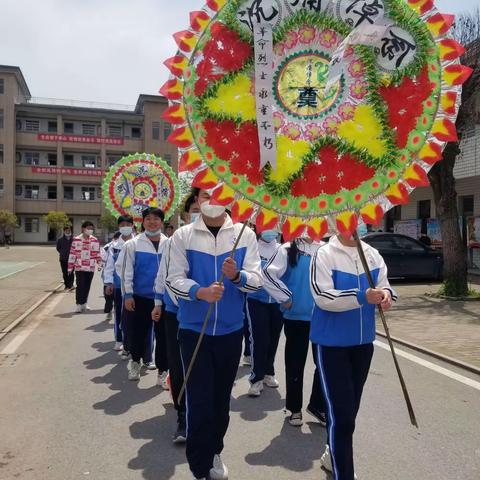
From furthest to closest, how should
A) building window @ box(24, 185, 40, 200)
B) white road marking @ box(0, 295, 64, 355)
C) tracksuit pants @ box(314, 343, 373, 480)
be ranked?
building window @ box(24, 185, 40, 200)
white road marking @ box(0, 295, 64, 355)
tracksuit pants @ box(314, 343, 373, 480)

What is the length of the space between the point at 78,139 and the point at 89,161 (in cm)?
306

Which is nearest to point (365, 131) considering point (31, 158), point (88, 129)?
point (88, 129)

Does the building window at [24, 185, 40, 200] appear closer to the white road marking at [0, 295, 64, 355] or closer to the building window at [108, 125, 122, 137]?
the building window at [108, 125, 122, 137]

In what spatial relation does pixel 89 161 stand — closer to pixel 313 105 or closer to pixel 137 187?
pixel 137 187

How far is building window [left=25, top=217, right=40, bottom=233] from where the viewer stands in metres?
57.7

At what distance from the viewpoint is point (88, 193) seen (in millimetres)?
59812

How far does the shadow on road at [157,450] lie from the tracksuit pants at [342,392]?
1.18 m

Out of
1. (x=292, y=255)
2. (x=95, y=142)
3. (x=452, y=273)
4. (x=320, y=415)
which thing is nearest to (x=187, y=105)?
(x=292, y=255)

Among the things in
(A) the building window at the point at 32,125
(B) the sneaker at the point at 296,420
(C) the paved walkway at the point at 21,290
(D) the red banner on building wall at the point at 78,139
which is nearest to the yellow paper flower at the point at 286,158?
(B) the sneaker at the point at 296,420

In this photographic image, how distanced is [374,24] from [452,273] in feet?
36.2

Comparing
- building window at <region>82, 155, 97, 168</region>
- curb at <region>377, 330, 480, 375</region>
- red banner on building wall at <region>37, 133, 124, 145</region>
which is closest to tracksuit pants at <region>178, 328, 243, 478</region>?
curb at <region>377, 330, 480, 375</region>

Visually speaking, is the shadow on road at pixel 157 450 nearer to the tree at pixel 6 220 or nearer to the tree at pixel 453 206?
the tree at pixel 453 206

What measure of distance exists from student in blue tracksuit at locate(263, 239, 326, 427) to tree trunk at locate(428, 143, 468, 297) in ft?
29.0

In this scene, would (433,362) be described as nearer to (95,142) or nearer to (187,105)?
(187,105)
